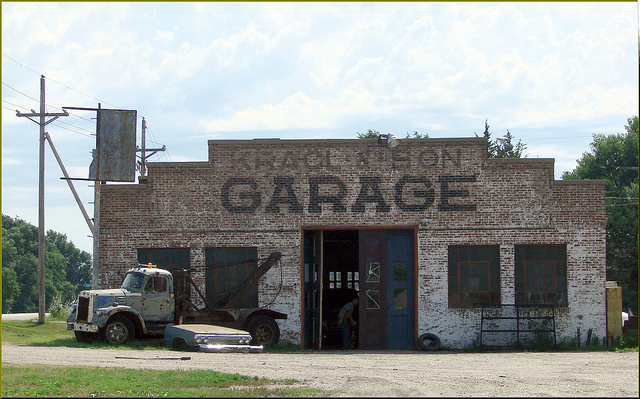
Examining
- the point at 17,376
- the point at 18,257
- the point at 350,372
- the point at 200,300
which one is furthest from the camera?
the point at 18,257

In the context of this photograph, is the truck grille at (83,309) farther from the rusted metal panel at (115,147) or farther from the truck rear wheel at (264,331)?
the rusted metal panel at (115,147)

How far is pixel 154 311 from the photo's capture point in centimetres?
2173

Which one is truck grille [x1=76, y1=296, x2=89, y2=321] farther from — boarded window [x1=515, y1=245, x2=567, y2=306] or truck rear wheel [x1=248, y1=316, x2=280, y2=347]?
boarded window [x1=515, y1=245, x2=567, y2=306]

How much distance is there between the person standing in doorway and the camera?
2486cm

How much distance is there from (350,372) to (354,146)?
34.9 feet

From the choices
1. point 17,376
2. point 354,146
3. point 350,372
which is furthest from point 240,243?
point 17,376

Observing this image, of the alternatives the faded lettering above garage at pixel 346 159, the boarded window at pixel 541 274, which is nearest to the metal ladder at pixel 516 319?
the boarded window at pixel 541 274

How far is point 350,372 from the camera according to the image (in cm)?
1545

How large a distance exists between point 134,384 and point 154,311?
881 cm

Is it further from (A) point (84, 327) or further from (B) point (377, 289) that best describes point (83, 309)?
(B) point (377, 289)

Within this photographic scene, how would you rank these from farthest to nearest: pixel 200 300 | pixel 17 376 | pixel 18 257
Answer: pixel 18 257 → pixel 200 300 → pixel 17 376

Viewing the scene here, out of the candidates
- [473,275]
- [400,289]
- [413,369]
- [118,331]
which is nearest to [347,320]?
[400,289]

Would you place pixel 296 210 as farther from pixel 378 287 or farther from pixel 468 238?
pixel 468 238

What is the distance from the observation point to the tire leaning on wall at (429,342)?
23859 millimetres
